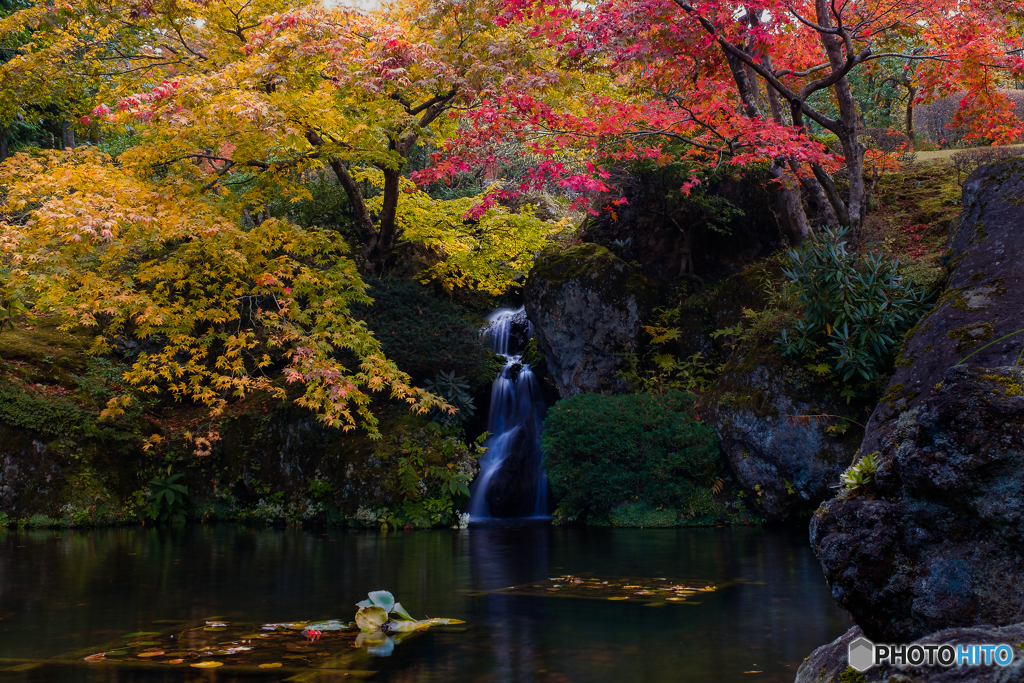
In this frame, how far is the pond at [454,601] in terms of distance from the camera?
475cm

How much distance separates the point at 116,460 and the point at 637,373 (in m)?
9.59

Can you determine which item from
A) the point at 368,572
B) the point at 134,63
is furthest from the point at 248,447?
the point at 134,63

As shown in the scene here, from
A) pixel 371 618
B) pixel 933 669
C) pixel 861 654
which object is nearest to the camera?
pixel 933 669

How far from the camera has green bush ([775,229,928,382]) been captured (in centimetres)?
1084

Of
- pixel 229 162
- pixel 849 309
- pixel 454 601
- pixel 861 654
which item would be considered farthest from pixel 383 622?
pixel 229 162

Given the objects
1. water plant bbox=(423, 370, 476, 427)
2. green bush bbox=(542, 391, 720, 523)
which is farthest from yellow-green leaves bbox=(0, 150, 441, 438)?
green bush bbox=(542, 391, 720, 523)

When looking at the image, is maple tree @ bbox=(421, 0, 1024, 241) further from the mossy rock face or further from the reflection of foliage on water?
the reflection of foliage on water

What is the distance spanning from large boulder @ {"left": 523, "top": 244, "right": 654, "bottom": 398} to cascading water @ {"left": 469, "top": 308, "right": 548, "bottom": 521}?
0.98 meters

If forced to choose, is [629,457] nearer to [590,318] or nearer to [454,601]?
[590,318]

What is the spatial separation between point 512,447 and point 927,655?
12278 mm

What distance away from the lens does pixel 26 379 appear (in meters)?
13.9

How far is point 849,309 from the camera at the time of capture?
433 inches

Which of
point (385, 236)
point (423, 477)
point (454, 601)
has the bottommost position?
point (454, 601)

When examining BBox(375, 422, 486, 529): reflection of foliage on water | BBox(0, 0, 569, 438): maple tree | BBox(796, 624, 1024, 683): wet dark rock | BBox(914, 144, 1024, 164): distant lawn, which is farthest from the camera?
BBox(914, 144, 1024, 164): distant lawn
